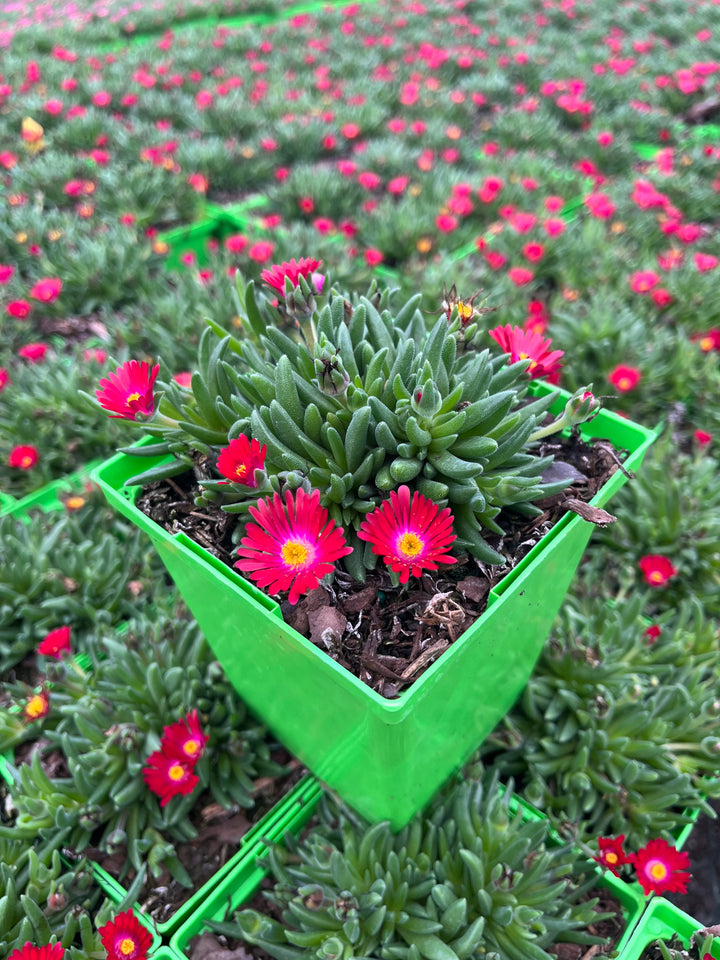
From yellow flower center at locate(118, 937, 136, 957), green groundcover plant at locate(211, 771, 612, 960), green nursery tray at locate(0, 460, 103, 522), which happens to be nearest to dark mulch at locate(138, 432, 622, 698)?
green groundcover plant at locate(211, 771, 612, 960)

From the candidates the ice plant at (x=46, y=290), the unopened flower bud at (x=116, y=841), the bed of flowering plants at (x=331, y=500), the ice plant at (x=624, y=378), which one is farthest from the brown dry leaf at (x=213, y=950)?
the ice plant at (x=46, y=290)

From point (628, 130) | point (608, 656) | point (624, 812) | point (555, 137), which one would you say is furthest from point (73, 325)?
point (628, 130)

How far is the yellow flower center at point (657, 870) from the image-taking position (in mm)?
1149

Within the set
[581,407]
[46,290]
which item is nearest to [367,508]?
[581,407]

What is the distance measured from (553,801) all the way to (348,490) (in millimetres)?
893

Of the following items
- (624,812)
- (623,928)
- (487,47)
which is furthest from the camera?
(487,47)

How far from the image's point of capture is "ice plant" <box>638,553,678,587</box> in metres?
1.71

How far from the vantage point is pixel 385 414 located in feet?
3.15

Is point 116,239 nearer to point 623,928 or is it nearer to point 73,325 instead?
point 73,325

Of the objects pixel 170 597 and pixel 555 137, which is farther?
pixel 555 137

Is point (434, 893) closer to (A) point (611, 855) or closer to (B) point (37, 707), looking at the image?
(A) point (611, 855)

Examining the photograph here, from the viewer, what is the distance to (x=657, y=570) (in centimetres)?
172

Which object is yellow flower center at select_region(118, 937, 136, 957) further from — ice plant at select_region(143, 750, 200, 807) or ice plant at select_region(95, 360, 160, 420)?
ice plant at select_region(95, 360, 160, 420)

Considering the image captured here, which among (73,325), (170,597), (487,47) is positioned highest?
(487,47)
